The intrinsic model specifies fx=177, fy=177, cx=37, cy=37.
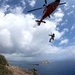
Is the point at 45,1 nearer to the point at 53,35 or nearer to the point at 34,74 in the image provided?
the point at 53,35

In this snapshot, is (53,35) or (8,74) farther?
(8,74)

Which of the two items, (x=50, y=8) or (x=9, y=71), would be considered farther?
(x=9, y=71)

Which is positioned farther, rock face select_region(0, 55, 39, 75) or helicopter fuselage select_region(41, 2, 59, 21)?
rock face select_region(0, 55, 39, 75)

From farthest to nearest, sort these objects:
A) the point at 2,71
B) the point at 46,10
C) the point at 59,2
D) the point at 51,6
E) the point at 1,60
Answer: the point at 1,60 < the point at 2,71 < the point at 46,10 < the point at 51,6 < the point at 59,2

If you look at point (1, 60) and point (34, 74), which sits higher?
point (1, 60)

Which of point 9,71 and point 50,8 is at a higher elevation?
point 50,8

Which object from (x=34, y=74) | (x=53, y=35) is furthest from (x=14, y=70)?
(x=53, y=35)

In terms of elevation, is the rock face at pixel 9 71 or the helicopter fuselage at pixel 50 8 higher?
the helicopter fuselage at pixel 50 8

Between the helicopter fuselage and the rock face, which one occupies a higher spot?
the helicopter fuselage

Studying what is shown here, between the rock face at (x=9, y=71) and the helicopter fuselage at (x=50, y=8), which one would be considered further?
the rock face at (x=9, y=71)

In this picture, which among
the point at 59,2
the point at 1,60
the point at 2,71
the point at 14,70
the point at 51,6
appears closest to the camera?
the point at 59,2
